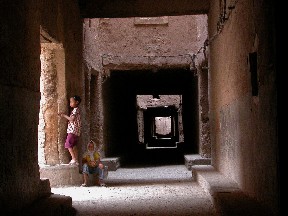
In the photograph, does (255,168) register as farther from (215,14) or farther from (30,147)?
(215,14)

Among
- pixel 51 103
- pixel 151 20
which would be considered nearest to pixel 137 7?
pixel 51 103

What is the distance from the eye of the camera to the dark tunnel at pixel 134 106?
15523 mm

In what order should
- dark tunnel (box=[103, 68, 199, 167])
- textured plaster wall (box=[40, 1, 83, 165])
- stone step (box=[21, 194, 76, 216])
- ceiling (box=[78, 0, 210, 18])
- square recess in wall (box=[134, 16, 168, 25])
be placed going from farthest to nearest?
dark tunnel (box=[103, 68, 199, 167])
square recess in wall (box=[134, 16, 168, 25])
ceiling (box=[78, 0, 210, 18])
textured plaster wall (box=[40, 1, 83, 165])
stone step (box=[21, 194, 76, 216])

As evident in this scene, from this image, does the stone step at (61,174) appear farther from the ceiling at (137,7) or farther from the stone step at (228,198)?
the ceiling at (137,7)

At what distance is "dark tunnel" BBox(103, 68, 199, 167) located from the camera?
1552 centimetres

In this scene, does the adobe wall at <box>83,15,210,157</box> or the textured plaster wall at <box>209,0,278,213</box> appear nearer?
the textured plaster wall at <box>209,0,278,213</box>

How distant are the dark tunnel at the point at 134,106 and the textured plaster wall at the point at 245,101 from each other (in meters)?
5.62

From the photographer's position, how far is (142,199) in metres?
7.33

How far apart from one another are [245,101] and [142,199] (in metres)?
2.20

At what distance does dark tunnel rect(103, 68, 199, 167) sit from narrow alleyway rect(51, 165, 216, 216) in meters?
5.60

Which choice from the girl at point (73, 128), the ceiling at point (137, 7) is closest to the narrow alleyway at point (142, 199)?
the girl at point (73, 128)

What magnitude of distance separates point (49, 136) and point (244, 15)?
3993 millimetres

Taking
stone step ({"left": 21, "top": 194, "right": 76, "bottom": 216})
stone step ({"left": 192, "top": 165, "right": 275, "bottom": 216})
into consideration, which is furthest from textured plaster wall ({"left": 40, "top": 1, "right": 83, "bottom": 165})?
stone step ({"left": 192, "top": 165, "right": 275, "bottom": 216})

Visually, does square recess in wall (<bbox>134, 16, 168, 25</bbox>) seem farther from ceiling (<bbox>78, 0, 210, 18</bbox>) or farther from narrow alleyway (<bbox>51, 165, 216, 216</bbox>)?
narrow alleyway (<bbox>51, 165, 216, 216</bbox>)
